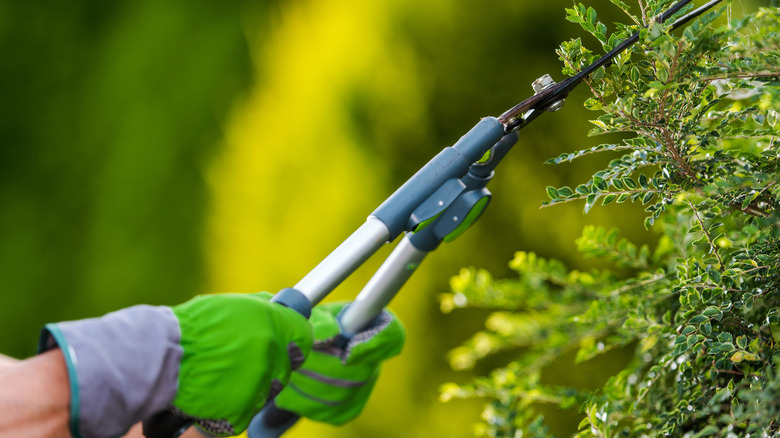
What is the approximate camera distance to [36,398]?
493 mm

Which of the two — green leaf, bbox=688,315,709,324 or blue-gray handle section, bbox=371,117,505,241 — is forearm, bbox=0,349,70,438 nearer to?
blue-gray handle section, bbox=371,117,505,241

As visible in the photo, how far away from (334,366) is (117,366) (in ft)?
1.20

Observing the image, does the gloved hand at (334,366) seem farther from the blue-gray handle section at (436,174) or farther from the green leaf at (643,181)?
the green leaf at (643,181)

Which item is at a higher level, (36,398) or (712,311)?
(36,398)

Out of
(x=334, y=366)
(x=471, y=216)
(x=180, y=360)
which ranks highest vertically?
(x=180, y=360)

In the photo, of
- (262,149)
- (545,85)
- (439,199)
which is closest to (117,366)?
(439,199)

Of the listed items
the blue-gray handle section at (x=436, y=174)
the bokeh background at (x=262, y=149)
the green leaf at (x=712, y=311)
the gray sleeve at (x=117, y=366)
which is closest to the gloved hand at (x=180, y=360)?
the gray sleeve at (x=117, y=366)

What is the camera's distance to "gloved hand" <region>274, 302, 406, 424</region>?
2.66 feet

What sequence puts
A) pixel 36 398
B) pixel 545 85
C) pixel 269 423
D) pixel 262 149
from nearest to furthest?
1. pixel 36 398
2. pixel 545 85
3. pixel 269 423
4. pixel 262 149

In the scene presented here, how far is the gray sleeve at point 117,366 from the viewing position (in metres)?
0.50

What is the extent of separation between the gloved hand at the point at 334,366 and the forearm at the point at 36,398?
1.09 feet

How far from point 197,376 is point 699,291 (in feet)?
1.38

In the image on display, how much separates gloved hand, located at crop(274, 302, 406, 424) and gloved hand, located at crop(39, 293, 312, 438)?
0.68 ft

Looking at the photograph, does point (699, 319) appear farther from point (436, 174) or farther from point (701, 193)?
point (436, 174)
